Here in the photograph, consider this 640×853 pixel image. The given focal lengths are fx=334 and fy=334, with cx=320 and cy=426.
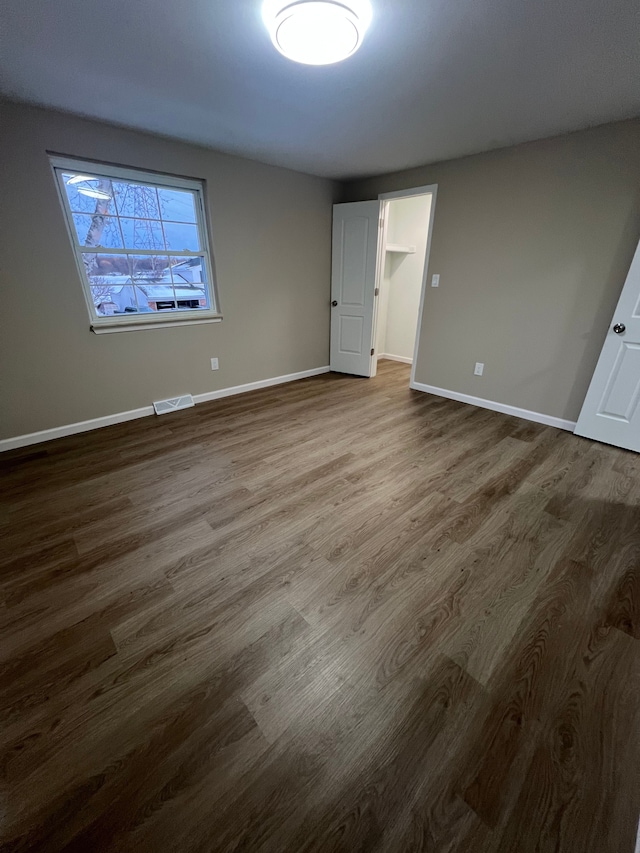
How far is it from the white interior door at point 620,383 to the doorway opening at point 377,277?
1739mm

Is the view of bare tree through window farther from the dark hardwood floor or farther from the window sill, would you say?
the dark hardwood floor

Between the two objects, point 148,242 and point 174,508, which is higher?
point 148,242

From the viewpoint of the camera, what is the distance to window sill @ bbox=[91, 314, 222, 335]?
2863mm

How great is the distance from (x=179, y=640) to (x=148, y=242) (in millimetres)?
3133

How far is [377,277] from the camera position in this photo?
160 inches

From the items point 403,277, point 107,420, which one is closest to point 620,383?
point 403,277

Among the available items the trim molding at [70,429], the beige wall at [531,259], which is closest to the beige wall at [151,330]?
the trim molding at [70,429]

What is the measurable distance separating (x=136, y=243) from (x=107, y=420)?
1.59 meters

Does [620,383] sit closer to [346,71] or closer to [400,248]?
[346,71]

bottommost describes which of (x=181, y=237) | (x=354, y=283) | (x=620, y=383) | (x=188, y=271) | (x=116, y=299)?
(x=620, y=383)

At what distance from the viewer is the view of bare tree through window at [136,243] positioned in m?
2.66

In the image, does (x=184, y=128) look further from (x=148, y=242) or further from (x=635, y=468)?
(x=635, y=468)

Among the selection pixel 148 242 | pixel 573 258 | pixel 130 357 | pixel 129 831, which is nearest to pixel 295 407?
pixel 130 357

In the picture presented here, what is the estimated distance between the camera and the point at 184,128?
101 inches
